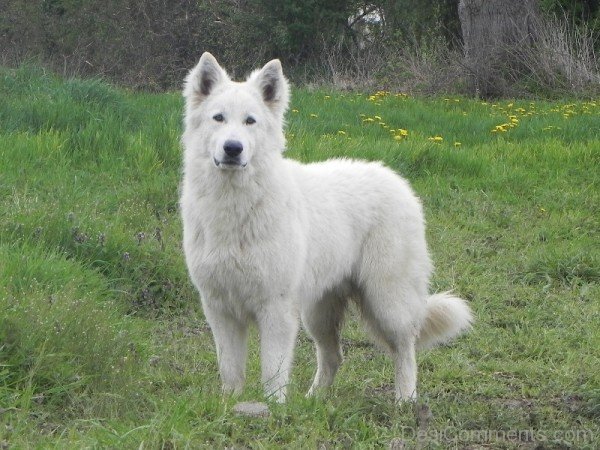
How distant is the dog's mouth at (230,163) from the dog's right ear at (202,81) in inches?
18.7

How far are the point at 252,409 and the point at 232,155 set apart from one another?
4.46 ft

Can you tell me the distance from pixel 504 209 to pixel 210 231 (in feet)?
15.9

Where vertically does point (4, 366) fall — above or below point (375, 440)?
above

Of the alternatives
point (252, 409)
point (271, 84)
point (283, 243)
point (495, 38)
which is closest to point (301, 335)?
point (283, 243)

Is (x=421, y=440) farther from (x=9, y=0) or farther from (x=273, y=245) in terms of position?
(x=9, y=0)

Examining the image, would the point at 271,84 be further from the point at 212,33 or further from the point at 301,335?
the point at 212,33

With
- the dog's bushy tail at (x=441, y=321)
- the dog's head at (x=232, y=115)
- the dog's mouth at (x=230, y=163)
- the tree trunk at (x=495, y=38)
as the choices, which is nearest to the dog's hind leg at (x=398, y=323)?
the dog's bushy tail at (x=441, y=321)

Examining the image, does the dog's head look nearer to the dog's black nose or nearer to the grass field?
the dog's black nose

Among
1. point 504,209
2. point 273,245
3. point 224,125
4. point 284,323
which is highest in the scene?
point 224,125

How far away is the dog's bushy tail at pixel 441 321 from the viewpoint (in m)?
5.43

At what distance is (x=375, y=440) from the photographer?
3.86m

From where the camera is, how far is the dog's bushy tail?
5.43 meters

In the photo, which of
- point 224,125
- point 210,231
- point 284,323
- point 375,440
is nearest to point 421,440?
point 375,440

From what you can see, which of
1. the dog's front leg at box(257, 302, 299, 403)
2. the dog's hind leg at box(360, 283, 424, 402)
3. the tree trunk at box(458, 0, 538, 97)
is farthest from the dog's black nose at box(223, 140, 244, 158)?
the tree trunk at box(458, 0, 538, 97)
